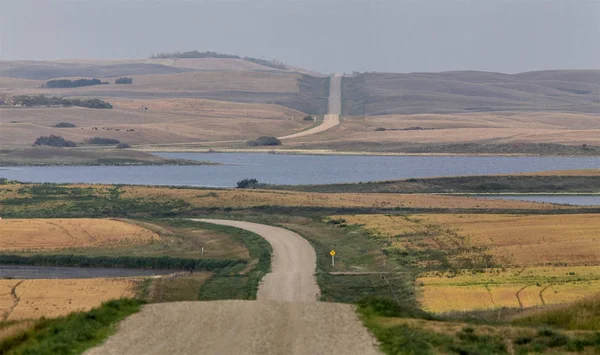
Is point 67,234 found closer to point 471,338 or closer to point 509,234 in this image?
point 509,234

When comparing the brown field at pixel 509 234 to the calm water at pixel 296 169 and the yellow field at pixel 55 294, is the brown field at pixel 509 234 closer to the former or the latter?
the yellow field at pixel 55 294

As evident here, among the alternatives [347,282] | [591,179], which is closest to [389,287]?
[347,282]

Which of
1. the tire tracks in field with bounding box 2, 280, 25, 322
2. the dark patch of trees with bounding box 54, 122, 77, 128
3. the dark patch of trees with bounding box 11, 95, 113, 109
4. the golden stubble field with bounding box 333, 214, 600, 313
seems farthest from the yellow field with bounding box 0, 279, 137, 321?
the dark patch of trees with bounding box 11, 95, 113, 109

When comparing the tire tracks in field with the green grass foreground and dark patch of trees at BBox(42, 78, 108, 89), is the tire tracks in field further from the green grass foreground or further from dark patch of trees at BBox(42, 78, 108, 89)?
dark patch of trees at BBox(42, 78, 108, 89)

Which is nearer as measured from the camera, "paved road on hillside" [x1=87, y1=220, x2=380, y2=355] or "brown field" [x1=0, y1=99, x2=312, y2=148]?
"paved road on hillside" [x1=87, y1=220, x2=380, y2=355]

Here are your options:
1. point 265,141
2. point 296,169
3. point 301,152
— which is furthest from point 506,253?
point 265,141

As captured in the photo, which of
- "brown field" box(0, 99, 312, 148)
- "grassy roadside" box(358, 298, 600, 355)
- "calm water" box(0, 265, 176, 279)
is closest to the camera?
"grassy roadside" box(358, 298, 600, 355)

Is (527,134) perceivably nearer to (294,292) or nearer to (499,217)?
(499,217)

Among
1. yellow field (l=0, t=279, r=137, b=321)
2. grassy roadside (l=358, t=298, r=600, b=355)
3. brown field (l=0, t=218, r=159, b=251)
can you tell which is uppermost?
grassy roadside (l=358, t=298, r=600, b=355)
